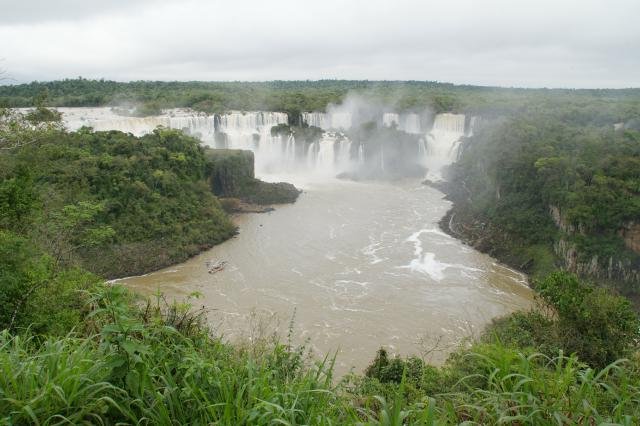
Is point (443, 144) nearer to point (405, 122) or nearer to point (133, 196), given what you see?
point (405, 122)

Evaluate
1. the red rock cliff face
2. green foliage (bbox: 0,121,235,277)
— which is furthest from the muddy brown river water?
the red rock cliff face

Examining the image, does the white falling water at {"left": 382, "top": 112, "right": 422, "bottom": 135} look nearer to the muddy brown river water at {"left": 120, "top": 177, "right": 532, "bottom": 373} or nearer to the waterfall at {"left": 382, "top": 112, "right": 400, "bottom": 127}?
the waterfall at {"left": 382, "top": 112, "right": 400, "bottom": 127}

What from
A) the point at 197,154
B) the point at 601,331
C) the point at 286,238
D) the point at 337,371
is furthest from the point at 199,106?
the point at 601,331

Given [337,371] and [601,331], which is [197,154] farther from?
[601,331]

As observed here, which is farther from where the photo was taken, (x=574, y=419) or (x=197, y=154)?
(x=197, y=154)

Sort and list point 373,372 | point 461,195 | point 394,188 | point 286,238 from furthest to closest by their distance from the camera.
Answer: point 394,188
point 461,195
point 286,238
point 373,372

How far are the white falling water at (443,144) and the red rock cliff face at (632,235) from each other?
2139 centimetres

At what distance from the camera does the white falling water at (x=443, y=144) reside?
42875 mm

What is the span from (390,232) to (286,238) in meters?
5.99

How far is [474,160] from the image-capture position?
120 feet

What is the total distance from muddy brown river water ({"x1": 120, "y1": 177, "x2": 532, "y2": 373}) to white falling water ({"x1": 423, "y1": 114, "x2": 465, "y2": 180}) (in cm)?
1324

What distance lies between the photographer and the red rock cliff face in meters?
20.8

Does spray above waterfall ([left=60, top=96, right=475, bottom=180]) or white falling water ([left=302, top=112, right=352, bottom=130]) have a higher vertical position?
white falling water ([left=302, top=112, right=352, bottom=130])

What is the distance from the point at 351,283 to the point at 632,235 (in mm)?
12557
